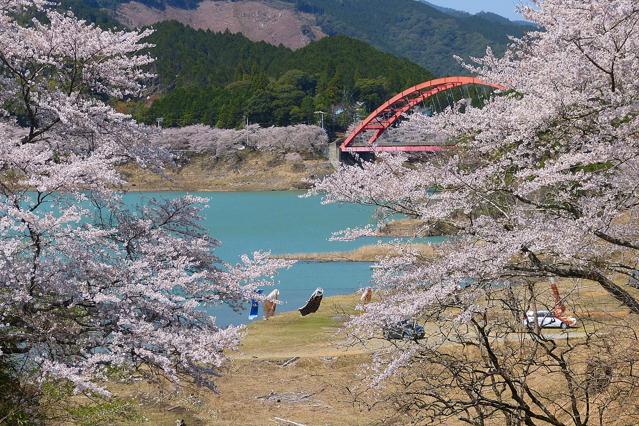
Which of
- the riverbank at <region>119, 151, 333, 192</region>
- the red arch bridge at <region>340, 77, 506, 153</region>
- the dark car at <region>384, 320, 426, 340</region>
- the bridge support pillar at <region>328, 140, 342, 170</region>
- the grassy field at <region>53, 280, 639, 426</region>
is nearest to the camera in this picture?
the dark car at <region>384, 320, 426, 340</region>

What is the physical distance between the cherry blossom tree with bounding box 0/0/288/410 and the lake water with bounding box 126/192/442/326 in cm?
73

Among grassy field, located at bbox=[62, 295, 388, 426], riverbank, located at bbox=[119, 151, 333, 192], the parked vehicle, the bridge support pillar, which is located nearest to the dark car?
the parked vehicle

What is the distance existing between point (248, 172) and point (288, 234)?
30.0 metres

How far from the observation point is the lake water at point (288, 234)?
72.3 ft

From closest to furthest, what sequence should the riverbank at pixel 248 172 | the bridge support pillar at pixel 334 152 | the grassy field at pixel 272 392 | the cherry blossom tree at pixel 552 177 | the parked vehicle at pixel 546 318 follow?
the cherry blossom tree at pixel 552 177 → the parked vehicle at pixel 546 318 → the grassy field at pixel 272 392 → the riverbank at pixel 248 172 → the bridge support pillar at pixel 334 152

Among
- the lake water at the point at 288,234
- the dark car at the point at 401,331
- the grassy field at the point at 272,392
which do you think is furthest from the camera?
the lake water at the point at 288,234

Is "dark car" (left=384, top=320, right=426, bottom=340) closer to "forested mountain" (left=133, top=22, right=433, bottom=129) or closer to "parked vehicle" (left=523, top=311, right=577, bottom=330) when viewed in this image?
"parked vehicle" (left=523, top=311, right=577, bottom=330)

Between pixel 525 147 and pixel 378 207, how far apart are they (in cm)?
174

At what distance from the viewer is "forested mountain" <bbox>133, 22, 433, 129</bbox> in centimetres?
7050

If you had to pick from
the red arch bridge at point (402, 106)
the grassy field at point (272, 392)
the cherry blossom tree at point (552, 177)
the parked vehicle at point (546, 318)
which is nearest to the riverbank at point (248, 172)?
the red arch bridge at point (402, 106)

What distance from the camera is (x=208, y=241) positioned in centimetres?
645

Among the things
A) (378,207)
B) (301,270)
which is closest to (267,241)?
(301,270)

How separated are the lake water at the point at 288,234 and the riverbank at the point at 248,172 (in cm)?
186

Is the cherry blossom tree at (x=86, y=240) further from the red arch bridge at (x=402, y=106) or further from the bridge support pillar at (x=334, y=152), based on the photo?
the bridge support pillar at (x=334, y=152)
